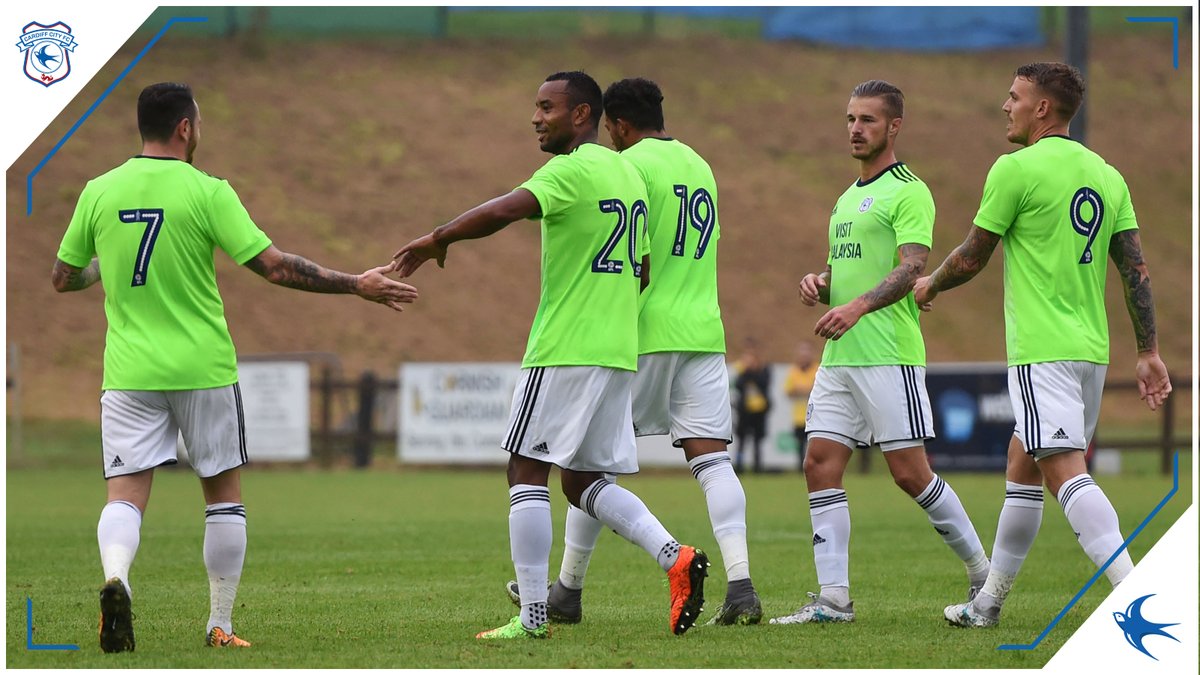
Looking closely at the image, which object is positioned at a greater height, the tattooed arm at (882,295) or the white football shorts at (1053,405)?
the tattooed arm at (882,295)

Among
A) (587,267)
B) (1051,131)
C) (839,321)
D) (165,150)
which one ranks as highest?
(1051,131)

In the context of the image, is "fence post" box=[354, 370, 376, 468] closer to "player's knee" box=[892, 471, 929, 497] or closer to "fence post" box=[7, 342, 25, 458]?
"fence post" box=[7, 342, 25, 458]

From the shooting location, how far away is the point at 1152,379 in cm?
698

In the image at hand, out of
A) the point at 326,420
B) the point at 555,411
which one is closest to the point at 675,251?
the point at 555,411

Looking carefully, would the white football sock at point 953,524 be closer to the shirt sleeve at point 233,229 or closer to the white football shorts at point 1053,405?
the white football shorts at point 1053,405

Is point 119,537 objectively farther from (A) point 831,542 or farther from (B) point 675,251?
(A) point 831,542

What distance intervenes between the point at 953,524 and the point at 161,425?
13.0ft

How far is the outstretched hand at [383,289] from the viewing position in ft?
21.7

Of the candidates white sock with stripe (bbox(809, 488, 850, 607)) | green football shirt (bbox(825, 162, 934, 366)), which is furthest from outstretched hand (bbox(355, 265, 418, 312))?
white sock with stripe (bbox(809, 488, 850, 607))

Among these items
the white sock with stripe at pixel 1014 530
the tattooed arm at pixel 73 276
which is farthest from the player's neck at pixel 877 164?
the tattooed arm at pixel 73 276

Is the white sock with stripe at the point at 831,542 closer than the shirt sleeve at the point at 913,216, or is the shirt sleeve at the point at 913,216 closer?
the shirt sleeve at the point at 913,216

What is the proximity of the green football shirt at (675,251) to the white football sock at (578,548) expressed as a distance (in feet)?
3.06

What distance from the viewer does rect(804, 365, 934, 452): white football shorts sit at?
7836 mm

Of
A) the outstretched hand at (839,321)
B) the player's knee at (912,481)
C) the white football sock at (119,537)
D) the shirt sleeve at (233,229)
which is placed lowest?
the white football sock at (119,537)
